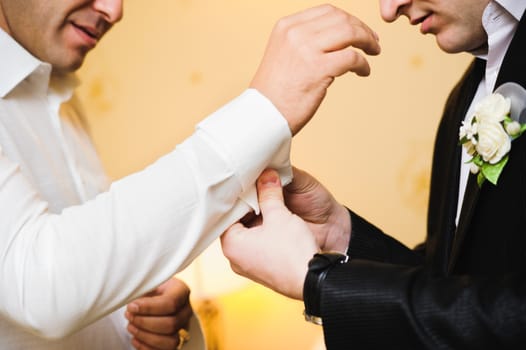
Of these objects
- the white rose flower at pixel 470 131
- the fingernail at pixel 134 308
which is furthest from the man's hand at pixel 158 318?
the white rose flower at pixel 470 131

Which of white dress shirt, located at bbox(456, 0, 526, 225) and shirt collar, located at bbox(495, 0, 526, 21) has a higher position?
shirt collar, located at bbox(495, 0, 526, 21)

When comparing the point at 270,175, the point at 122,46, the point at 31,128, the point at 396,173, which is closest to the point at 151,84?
the point at 122,46

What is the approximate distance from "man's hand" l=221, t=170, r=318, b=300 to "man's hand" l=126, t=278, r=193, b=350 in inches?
15.6

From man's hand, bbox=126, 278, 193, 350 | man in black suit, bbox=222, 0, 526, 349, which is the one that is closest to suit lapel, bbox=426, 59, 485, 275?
man in black suit, bbox=222, 0, 526, 349

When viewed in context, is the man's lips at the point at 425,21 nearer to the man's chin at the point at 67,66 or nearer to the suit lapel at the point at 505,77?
the suit lapel at the point at 505,77

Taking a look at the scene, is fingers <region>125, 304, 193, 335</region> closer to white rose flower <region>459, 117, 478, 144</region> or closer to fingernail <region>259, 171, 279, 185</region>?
fingernail <region>259, 171, 279, 185</region>

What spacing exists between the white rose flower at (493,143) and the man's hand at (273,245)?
0.37m

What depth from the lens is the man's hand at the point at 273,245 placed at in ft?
3.41

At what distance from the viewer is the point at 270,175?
1.14 meters

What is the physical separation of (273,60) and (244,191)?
227mm

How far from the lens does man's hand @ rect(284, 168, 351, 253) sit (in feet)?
4.52

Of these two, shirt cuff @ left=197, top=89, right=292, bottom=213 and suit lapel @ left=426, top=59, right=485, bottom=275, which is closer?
shirt cuff @ left=197, top=89, right=292, bottom=213

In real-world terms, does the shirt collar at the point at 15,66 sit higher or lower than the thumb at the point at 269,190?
higher

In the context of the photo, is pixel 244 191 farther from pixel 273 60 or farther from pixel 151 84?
pixel 151 84
